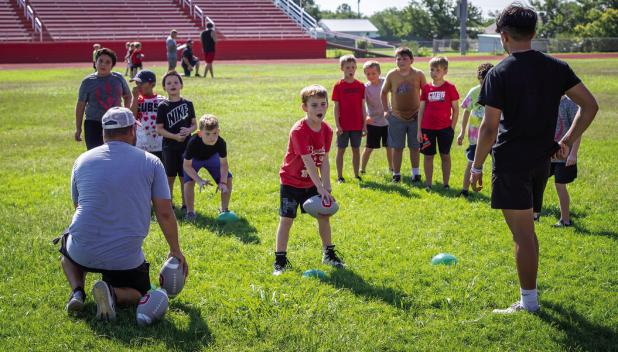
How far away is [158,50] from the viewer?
4609 centimetres

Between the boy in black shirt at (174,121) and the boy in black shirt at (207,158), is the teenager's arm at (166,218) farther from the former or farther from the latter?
the boy in black shirt at (174,121)

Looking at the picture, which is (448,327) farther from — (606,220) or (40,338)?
(606,220)

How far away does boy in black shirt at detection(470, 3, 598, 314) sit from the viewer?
4.96 metres

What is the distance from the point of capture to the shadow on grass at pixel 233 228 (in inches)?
298

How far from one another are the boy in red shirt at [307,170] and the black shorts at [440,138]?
3.70 m

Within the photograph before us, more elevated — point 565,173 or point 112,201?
point 112,201

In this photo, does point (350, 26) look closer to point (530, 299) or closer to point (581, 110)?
point (581, 110)

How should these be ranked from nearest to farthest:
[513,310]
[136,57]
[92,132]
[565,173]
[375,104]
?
[513,310] → [565,173] → [92,132] → [375,104] → [136,57]

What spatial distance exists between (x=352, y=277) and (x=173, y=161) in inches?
142

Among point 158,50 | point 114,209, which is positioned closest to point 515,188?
point 114,209

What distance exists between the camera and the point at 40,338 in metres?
4.95

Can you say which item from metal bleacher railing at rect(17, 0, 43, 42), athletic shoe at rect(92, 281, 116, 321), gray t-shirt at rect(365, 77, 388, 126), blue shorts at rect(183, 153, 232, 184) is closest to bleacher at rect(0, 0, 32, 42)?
metal bleacher railing at rect(17, 0, 43, 42)

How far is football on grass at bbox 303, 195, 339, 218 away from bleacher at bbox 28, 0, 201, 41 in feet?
146

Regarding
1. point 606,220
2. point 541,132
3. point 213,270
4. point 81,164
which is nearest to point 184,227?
point 213,270
